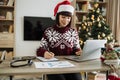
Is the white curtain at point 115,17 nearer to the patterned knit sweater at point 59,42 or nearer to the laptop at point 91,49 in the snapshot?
the patterned knit sweater at point 59,42

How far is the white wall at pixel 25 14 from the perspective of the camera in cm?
455

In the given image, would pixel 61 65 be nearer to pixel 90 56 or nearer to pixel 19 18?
pixel 90 56

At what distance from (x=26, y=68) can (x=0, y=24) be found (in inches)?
137

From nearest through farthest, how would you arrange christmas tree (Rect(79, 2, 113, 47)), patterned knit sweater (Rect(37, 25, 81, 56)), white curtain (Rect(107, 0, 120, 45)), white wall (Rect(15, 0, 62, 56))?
patterned knit sweater (Rect(37, 25, 81, 56)) → christmas tree (Rect(79, 2, 113, 47)) → white wall (Rect(15, 0, 62, 56)) → white curtain (Rect(107, 0, 120, 45))

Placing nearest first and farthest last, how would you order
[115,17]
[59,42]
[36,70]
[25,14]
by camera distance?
[36,70]
[59,42]
[25,14]
[115,17]

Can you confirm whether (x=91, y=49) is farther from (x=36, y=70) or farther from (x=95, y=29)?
(x=95, y=29)

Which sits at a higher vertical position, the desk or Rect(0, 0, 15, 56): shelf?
Rect(0, 0, 15, 56): shelf

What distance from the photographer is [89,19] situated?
171 inches

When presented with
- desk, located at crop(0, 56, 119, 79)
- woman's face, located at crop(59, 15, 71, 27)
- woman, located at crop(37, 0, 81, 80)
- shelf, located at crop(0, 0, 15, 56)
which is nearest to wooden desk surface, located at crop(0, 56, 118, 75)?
desk, located at crop(0, 56, 119, 79)

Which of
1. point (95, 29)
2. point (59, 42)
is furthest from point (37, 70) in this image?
point (95, 29)

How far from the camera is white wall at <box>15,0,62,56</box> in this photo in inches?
179

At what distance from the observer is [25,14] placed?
459 cm

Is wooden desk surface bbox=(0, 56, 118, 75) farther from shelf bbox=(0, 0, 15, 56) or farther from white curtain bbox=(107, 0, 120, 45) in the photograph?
white curtain bbox=(107, 0, 120, 45)

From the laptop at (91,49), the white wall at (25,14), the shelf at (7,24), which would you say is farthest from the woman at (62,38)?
the white wall at (25,14)
